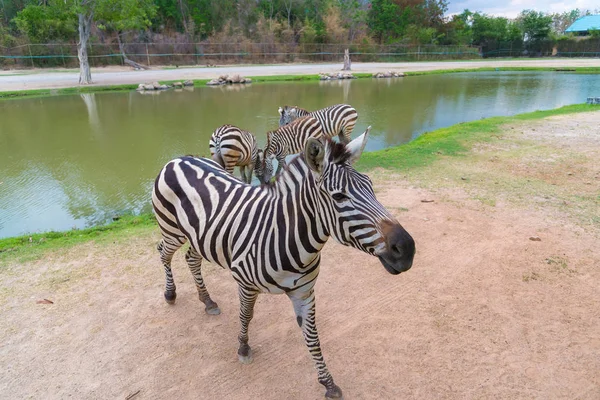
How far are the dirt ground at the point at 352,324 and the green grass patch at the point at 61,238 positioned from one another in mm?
330

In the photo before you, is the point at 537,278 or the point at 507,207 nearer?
the point at 537,278

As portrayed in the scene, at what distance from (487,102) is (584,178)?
514 inches

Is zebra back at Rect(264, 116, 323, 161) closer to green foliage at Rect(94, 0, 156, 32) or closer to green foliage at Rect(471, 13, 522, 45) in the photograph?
green foliage at Rect(94, 0, 156, 32)

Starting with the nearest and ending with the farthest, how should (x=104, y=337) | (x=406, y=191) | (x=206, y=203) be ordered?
(x=206, y=203)
(x=104, y=337)
(x=406, y=191)

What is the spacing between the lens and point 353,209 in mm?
2166

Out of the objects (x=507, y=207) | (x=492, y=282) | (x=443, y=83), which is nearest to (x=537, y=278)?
(x=492, y=282)

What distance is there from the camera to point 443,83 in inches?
1078

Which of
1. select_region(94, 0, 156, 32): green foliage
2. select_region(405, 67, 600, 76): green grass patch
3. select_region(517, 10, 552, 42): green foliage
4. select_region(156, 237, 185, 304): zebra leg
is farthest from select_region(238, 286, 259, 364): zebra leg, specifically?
select_region(517, 10, 552, 42): green foliage

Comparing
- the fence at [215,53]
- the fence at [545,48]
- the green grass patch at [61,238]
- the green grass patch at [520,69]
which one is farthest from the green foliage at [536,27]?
the green grass patch at [61,238]

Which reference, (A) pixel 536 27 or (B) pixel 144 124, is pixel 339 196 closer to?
(B) pixel 144 124

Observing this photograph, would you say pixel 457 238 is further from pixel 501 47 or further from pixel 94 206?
pixel 501 47

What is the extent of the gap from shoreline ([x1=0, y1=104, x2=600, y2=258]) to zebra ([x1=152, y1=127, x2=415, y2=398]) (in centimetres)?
269

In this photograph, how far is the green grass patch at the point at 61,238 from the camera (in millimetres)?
5055

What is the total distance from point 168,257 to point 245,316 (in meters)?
1.20
